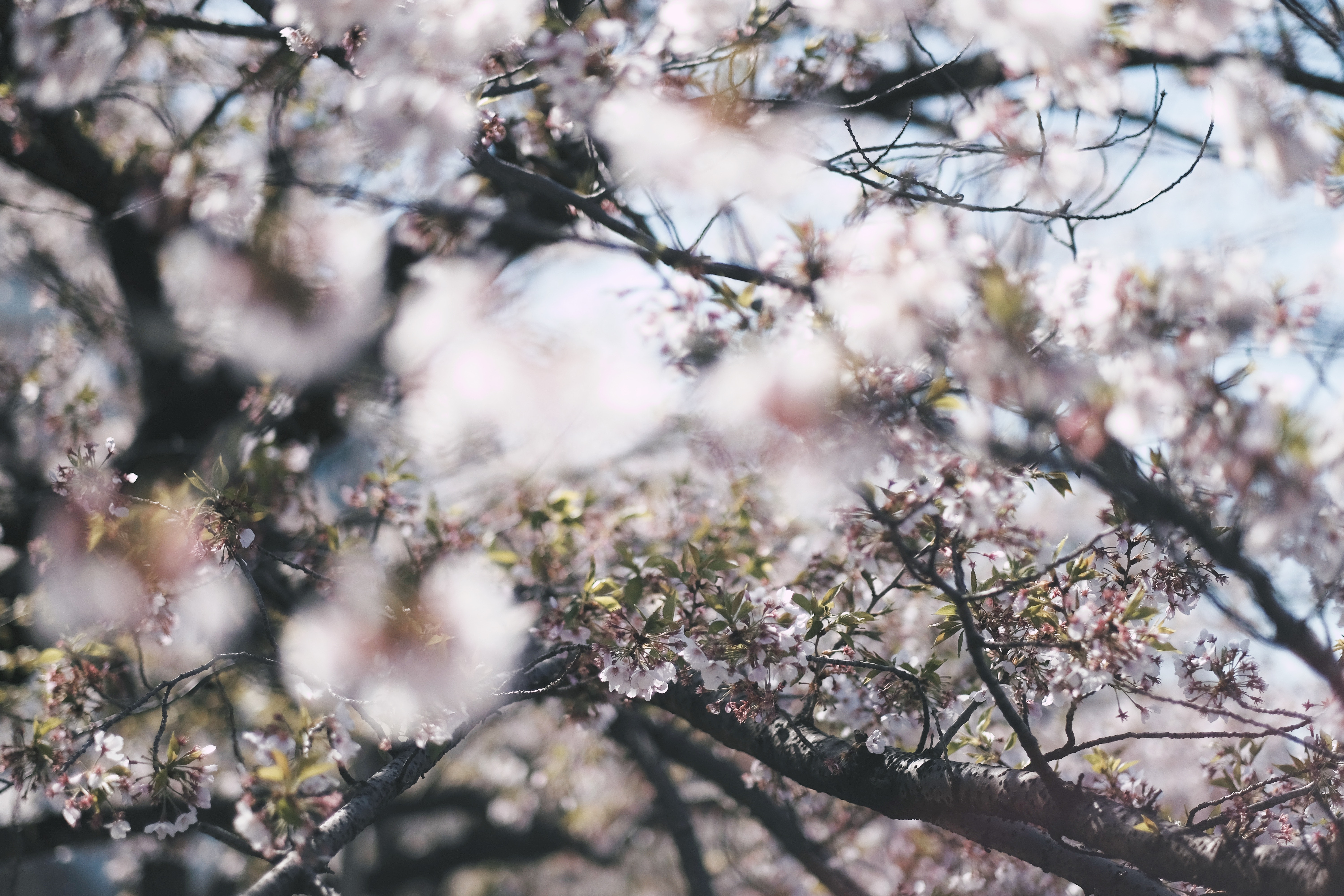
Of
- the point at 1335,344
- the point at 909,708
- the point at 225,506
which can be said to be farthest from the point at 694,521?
the point at 1335,344

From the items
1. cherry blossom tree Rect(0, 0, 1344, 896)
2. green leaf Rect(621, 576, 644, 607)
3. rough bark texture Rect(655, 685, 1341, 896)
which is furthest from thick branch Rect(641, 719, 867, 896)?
green leaf Rect(621, 576, 644, 607)

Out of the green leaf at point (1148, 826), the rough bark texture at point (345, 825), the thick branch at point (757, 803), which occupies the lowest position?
the green leaf at point (1148, 826)

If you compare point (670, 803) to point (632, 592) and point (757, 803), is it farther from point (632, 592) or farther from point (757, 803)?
point (632, 592)

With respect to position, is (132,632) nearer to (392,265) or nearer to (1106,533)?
(392,265)

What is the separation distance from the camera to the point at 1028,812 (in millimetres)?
1540

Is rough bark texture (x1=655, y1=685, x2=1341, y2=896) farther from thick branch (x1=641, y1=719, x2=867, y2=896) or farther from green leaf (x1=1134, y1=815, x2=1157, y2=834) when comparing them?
thick branch (x1=641, y1=719, x2=867, y2=896)

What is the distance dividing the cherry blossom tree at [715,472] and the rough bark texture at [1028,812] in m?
0.01

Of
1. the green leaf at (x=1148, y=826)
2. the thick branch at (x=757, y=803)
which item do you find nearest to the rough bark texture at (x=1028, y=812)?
the green leaf at (x=1148, y=826)

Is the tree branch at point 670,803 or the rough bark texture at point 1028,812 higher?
the tree branch at point 670,803

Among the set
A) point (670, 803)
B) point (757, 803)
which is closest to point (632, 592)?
point (757, 803)

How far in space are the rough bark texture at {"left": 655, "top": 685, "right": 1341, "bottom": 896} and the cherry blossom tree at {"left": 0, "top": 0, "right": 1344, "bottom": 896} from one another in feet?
0.03

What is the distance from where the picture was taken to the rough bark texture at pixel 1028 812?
1305 millimetres

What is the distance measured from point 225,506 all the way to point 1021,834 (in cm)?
199

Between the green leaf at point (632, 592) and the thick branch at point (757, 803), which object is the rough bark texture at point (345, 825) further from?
the thick branch at point (757, 803)
